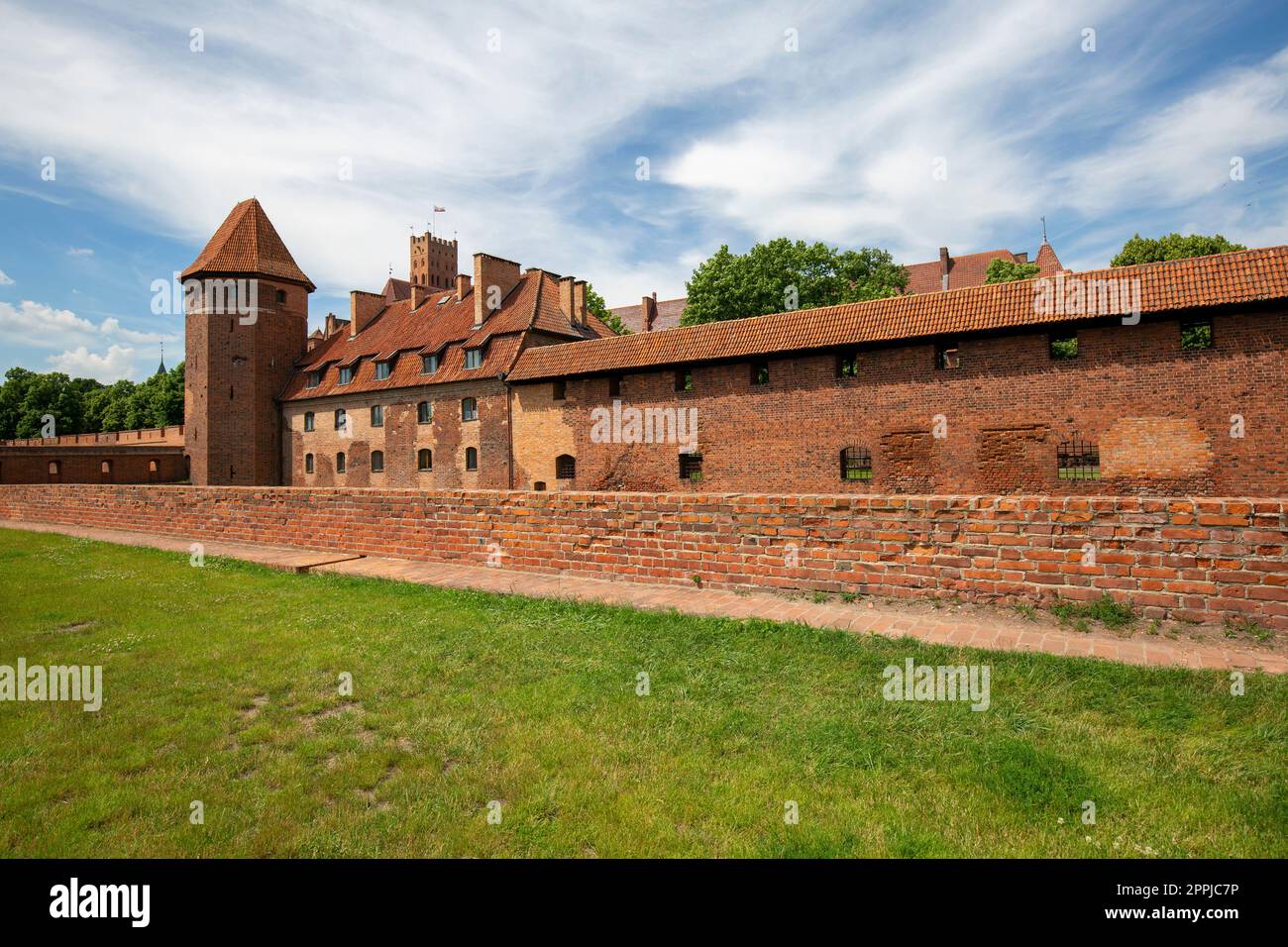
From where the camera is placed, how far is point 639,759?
11.4 feet

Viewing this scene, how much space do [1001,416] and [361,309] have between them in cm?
3456

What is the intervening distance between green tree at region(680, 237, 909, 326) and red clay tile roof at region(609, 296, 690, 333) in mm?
23085

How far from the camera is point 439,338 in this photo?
3322cm

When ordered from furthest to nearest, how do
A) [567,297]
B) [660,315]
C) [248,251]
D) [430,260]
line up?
[430,260]
[660,315]
[248,251]
[567,297]

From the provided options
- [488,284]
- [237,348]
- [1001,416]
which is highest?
[488,284]

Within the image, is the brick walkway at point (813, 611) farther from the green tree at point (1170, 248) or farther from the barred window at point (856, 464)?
the green tree at point (1170, 248)

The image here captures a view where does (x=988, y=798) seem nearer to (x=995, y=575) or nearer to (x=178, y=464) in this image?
(x=995, y=575)

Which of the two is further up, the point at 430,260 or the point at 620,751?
the point at 430,260

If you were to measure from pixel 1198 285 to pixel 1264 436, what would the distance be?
3707 mm

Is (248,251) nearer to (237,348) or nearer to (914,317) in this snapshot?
(237,348)

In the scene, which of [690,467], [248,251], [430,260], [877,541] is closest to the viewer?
[877,541]

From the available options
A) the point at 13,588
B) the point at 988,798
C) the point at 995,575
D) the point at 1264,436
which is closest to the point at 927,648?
the point at 995,575

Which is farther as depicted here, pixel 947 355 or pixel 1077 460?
pixel 947 355

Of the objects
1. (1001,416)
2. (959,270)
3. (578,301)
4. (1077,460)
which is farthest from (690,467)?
(959,270)
